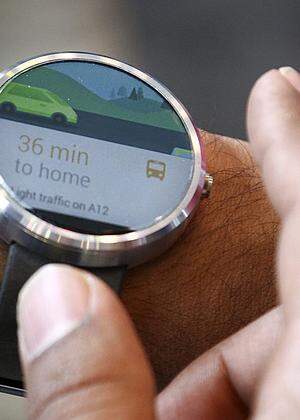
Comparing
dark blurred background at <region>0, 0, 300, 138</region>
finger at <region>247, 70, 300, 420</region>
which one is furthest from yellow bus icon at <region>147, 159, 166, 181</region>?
dark blurred background at <region>0, 0, 300, 138</region>

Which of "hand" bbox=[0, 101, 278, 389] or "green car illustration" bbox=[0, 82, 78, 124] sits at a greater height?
"green car illustration" bbox=[0, 82, 78, 124]

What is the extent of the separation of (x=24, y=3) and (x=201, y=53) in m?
0.33

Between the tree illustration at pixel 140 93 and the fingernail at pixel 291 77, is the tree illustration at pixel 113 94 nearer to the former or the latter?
the tree illustration at pixel 140 93

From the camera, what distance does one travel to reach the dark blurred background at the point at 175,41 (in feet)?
4.50

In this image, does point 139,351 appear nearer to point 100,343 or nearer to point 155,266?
point 100,343

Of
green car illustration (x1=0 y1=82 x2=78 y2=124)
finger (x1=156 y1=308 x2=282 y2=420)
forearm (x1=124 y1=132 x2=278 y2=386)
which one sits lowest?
finger (x1=156 y1=308 x2=282 y2=420)

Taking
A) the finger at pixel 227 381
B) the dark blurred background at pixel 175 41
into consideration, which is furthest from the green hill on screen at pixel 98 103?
the dark blurred background at pixel 175 41

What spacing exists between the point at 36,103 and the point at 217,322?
0.32 metres

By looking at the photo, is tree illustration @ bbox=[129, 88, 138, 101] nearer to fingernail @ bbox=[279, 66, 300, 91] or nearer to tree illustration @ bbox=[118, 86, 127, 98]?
tree illustration @ bbox=[118, 86, 127, 98]

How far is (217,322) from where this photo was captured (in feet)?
2.85

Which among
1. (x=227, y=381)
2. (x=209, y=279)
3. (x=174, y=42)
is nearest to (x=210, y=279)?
(x=209, y=279)

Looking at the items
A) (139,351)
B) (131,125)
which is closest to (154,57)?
(131,125)

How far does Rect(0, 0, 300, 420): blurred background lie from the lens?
1370mm

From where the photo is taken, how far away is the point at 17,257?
776 mm
